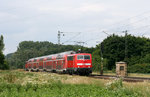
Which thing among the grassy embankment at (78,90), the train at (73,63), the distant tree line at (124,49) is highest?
the distant tree line at (124,49)

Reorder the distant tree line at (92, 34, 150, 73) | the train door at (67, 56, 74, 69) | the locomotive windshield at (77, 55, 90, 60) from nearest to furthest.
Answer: the locomotive windshield at (77, 55, 90, 60) < the train door at (67, 56, 74, 69) < the distant tree line at (92, 34, 150, 73)

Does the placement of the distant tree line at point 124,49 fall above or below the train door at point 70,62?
above

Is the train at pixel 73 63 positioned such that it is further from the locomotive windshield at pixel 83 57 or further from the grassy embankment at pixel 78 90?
the grassy embankment at pixel 78 90

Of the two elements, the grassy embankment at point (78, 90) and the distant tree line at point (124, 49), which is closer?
the grassy embankment at point (78, 90)


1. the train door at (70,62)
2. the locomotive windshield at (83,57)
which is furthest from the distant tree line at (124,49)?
the locomotive windshield at (83,57)

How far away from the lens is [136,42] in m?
79.4

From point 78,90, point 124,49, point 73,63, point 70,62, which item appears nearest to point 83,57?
point 73,63

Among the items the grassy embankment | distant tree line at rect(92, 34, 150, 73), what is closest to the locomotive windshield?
the grassy embankment

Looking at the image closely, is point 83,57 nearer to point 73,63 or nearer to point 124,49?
point 73,63

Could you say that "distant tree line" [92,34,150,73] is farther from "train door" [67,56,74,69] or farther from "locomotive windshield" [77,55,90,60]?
"locomotive windshield" [77,55,90,60]

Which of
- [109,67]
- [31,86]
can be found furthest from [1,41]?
[31,86]

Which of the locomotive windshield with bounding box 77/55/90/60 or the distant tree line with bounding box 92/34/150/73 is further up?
the distant tree line with bounding box 92/34/150/73

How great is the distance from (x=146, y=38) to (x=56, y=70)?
146 ft

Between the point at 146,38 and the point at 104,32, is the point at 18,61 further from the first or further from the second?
the point at 104,32
